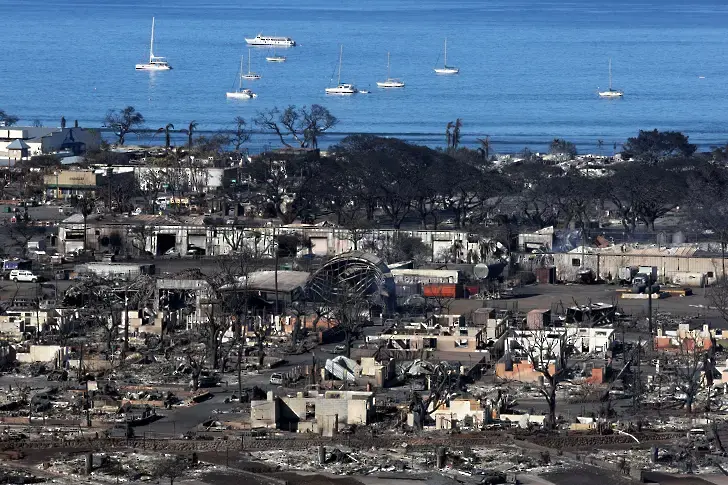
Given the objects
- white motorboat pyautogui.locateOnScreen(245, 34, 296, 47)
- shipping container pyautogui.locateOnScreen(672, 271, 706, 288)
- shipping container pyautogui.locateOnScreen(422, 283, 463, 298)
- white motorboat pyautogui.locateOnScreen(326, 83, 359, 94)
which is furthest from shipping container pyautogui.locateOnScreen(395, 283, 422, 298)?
white motorboat pyautogui.locateOnScreen(245, 34, 296, 47)

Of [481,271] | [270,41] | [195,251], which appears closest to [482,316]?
[481,271]

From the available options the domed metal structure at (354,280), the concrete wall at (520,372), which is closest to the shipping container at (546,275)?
the domed metal structure at (354,280)

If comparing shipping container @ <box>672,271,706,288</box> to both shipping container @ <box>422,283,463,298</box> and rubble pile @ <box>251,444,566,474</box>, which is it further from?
rubble pile @ <box>251,444,566,474</box>

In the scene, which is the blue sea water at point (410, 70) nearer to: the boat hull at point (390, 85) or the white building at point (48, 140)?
the boat hull at point (390, 85)

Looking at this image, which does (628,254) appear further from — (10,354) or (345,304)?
(10,354)

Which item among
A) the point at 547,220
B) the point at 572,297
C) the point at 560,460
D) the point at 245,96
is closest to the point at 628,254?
the point at 572,297

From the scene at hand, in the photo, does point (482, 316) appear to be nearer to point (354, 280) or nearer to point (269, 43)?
point (354, 280)
